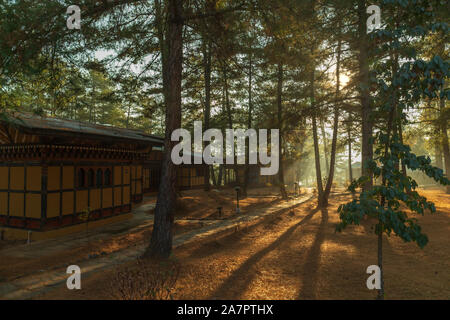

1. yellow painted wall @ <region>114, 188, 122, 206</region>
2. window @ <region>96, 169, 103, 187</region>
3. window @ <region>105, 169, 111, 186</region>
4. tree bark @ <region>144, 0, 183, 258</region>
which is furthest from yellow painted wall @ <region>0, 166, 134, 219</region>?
Answer: tree bark @ <region>144, 0, 183, 258</region>

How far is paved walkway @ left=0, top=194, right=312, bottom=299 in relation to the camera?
4.98 metres

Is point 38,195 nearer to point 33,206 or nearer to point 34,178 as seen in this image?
point 33,206

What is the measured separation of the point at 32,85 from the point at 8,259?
16.3ft

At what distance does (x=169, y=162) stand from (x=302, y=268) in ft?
13.8

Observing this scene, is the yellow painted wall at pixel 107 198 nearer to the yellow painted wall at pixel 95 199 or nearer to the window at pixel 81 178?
the yellow painted wall at pixel 95 199

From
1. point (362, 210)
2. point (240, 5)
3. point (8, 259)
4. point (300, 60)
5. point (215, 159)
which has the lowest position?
point (8, 259)

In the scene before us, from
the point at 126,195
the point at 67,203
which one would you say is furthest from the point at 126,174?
the point at 67,203

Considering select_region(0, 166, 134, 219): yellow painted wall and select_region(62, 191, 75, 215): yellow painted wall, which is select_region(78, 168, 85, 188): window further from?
select_region(62, 191, 75, 215): yellow painted wall

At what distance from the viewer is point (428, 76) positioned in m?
3.62

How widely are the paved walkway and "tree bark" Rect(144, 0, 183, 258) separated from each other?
0.88m

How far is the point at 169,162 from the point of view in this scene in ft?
22.1

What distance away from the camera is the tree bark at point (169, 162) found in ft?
22.1
